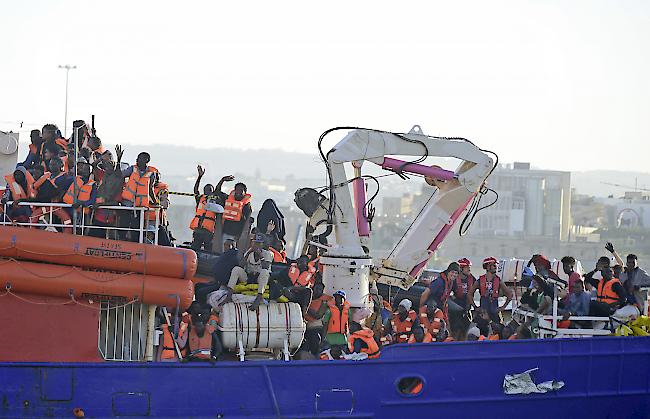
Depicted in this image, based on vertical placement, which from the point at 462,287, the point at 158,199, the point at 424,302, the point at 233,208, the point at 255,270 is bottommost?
the point at 424,302

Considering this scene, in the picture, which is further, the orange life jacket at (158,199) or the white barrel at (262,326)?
the orange life jacket at (158,199)

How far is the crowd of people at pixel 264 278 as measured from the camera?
42.3 ft

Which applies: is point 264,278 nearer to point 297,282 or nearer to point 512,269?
point 297,282

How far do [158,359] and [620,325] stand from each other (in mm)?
5984

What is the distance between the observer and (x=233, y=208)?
14.9 metres

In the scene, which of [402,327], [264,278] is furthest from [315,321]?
[402,327]

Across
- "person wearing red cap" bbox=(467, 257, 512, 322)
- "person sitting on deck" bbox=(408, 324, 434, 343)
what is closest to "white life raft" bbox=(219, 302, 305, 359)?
"person sitting on deck" bbox=(408, 324, 434, 343)

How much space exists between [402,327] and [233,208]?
2.91 m

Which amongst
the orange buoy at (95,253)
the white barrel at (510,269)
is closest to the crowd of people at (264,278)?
the orange buoy at (95,253)

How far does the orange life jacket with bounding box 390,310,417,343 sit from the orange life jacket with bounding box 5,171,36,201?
497cm

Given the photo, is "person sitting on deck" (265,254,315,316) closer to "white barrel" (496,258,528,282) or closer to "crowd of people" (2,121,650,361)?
"crowd of people" (2,121,650,361)

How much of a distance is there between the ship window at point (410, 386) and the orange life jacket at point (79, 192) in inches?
173

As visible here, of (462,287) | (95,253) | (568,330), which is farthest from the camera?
(462,287)

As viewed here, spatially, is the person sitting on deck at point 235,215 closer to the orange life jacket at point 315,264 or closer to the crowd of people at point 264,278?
the crowd of people at point 264,278
